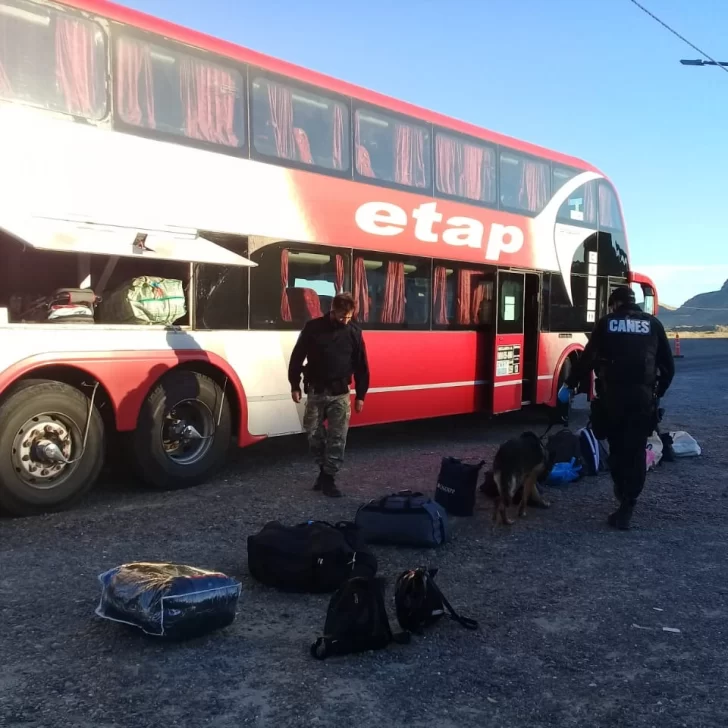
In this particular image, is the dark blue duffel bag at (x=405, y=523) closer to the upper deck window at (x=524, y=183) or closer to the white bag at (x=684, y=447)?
the white bag at (x=684, y=447)

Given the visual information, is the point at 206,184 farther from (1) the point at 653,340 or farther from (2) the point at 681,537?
(2) the point at 681,537

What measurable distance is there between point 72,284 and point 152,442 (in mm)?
1530

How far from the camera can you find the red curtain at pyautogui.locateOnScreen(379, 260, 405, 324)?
8.56m

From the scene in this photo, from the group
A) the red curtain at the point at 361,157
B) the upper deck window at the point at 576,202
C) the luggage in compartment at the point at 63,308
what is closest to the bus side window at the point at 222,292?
the luggage in compartment at the point at 63,308

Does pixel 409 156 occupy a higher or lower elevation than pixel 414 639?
higher

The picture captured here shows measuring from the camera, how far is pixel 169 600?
3.48m

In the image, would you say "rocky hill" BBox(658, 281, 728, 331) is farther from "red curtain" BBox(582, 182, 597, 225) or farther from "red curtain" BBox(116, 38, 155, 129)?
"red curtain" BBox(116, 38, 155, 129)

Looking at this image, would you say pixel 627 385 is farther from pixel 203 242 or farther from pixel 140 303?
pixel 140 303

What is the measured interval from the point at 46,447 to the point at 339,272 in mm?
3587

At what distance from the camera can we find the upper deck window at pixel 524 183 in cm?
998

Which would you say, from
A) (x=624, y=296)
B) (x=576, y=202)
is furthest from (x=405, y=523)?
(x=576, y=202)

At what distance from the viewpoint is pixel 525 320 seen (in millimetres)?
10750

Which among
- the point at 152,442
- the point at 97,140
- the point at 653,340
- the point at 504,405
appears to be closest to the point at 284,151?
the point at 97,140

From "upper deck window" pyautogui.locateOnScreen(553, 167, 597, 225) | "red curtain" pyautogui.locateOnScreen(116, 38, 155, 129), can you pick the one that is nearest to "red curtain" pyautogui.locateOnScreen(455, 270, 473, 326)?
"upper deck window" pyautogui.locateOnScreen(553, 167, 597, 225)
